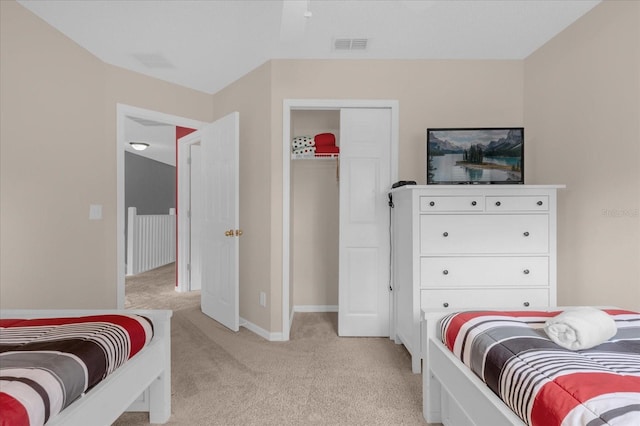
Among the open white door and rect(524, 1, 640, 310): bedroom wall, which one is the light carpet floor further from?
rect(524, 1, 640, 310): bedroom wall

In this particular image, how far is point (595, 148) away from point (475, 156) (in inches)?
28.0

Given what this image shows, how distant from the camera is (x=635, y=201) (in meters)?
1.93

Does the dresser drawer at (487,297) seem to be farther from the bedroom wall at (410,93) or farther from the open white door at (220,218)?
the open white door at (220,218)

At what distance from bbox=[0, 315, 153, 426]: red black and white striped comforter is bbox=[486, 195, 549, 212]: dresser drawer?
2.14 metres

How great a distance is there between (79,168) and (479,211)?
3.00 m

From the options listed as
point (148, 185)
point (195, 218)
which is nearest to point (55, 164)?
point (195, 218)

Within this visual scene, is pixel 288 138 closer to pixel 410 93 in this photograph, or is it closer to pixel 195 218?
pixel 410 93

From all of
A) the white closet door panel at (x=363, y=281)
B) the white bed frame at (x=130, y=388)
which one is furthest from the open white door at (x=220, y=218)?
the white bed frame at (x=130, y=388)

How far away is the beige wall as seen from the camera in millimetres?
2154

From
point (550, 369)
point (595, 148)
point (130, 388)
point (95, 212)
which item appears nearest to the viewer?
point (550, 369)

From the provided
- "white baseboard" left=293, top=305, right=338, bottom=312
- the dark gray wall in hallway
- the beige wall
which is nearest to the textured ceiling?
the beige wall

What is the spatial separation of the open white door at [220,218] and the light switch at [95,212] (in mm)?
939

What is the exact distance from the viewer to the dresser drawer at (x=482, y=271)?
88.3 inches

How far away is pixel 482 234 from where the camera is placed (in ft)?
7.43
